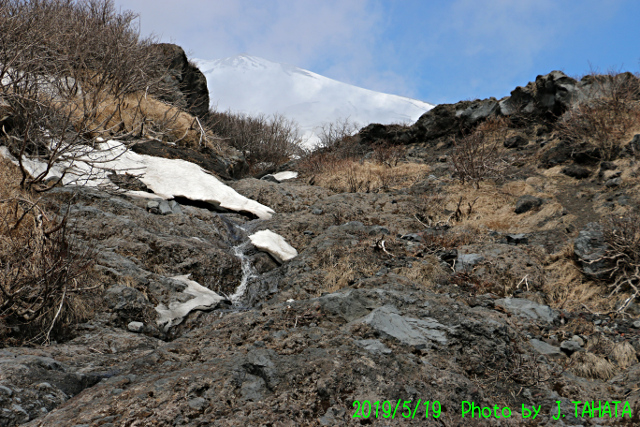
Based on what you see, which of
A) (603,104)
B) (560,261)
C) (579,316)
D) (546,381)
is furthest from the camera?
(603,104)

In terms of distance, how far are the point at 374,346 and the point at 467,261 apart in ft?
10.7

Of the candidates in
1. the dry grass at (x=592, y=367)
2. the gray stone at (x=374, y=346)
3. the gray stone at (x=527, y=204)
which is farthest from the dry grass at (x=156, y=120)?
the dry grass at (x=592, y=367)

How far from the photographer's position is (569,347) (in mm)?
3529

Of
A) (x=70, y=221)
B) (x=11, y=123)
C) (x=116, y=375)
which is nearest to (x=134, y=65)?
(x=11, y=123)

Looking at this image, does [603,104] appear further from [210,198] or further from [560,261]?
[210,198]

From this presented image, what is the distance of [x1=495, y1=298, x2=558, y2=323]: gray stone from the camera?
414cm

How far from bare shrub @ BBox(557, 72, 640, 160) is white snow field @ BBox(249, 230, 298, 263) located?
22.1 ft

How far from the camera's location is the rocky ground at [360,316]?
91.0 inches

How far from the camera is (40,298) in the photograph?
3.32m

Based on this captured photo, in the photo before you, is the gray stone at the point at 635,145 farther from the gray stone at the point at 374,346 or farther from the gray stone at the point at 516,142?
the gray stone at the point at 374,346

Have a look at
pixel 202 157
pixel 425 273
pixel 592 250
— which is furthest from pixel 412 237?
pixel 202 157

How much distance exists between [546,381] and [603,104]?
9.00 m

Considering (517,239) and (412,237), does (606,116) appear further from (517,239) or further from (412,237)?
(412,237)

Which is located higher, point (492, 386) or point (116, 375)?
point (492, 386)
